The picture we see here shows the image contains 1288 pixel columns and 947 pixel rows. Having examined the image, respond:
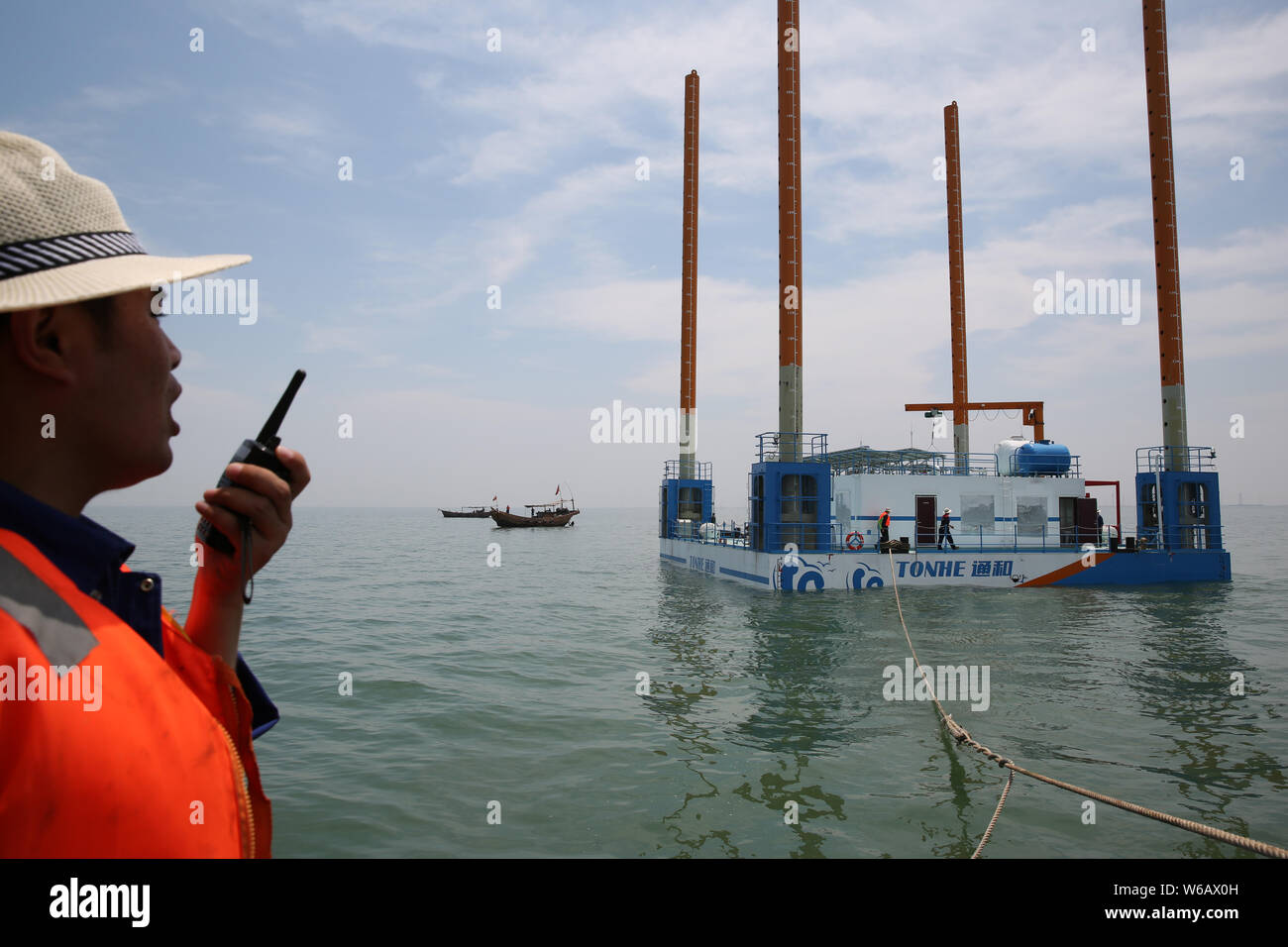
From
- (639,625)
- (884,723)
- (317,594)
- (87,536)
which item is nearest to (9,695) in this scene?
(87,536)

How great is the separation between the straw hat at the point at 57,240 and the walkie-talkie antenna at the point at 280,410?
17.6 inches

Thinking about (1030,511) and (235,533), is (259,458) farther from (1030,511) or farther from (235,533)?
(1030,511)

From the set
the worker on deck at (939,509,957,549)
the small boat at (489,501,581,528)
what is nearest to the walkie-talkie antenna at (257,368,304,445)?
the worker on deck at (939,509,957,549)

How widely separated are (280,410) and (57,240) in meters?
0.64

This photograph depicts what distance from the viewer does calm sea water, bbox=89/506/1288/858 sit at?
6633 millimetres

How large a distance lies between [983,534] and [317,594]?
83.9ft

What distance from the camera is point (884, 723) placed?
32.6 feet

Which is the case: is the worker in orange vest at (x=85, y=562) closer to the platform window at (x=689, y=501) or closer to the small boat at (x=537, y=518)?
the platform window at (x=689, y=501)

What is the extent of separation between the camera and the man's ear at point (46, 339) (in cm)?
118

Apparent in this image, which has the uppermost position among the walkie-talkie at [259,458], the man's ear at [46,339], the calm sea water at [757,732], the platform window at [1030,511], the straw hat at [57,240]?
the straw hat at [57,240]

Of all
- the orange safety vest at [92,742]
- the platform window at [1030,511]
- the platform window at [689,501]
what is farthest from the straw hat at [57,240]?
the platform window at [689,501]

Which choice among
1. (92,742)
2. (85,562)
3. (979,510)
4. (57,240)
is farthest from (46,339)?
(979,510)

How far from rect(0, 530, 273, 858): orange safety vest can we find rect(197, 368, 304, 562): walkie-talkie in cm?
52

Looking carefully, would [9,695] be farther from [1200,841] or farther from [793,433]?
[793,433]
